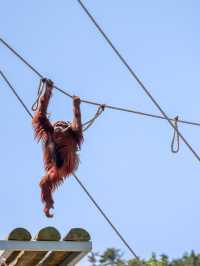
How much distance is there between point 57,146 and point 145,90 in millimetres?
1156

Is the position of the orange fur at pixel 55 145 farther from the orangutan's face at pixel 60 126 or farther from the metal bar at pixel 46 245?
the metal bar at pixel 46 245

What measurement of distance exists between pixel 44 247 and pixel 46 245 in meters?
0.03

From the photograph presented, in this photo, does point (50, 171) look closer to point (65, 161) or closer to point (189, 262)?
point (65, 161)

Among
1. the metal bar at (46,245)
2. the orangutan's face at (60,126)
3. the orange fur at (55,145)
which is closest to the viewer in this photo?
the metal bar at (46,245)

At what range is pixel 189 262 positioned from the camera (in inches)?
2486

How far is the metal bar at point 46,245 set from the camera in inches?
394

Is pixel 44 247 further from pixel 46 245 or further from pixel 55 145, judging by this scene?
pixel 55 145

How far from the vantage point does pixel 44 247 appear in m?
10.1

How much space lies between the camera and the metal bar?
32.9ft

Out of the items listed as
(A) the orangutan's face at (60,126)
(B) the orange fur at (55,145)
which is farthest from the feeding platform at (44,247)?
(A) the orangutan's face at (60,126)

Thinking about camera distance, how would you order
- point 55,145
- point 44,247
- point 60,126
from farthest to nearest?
point 60,126
point 55,145
point 44,247

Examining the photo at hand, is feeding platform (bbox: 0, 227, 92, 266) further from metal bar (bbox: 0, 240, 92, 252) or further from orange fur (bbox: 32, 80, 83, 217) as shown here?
orange fur (bbox: 32, 80, 83, 217)

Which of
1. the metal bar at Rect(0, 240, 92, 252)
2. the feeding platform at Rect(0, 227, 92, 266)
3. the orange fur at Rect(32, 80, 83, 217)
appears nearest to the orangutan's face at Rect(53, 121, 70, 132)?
the orange fur at Rect(32, 80, 83, 217)

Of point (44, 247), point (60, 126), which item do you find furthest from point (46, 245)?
point (60, 126)
